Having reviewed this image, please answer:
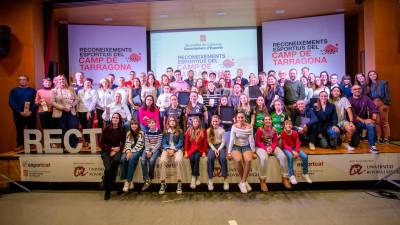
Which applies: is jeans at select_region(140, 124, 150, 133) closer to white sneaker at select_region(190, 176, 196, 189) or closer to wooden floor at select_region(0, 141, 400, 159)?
wooden floor at select_region(0, 141, 400, 159)

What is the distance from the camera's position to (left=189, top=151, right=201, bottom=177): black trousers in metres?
4.88

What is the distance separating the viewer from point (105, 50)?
29.8ft

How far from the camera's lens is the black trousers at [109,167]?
15.7 ft

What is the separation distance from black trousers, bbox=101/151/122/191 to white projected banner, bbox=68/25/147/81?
15.4ft

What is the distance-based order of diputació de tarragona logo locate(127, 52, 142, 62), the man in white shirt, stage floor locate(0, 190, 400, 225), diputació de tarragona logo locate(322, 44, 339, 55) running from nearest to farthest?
1. stage floor locate(0, 190, 400, 225)
2. the man in white shirt
3. diputació de tarragona logo locate(322, 44, 339, 55)
4. diputació de tarragona logo locate(127, 52, 142, 62)

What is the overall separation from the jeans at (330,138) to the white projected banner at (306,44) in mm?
3806

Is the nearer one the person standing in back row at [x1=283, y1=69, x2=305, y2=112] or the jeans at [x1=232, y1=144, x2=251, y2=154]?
the jeans at [x1=232, y1=144, x2=251, y2=154]

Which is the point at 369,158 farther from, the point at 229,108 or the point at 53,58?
the point at 53,58

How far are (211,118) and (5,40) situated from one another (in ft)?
15.1

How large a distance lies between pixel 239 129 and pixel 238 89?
3.87 feet

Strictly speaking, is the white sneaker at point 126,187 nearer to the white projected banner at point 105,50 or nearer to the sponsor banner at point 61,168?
the sponsor banner at point 61,168

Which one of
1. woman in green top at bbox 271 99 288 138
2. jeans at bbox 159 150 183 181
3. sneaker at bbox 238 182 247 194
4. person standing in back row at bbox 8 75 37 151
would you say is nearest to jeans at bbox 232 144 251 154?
sneaker at bbox 238 182 247 194

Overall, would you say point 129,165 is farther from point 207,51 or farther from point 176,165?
point 207,51

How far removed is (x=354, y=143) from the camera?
546 cm
